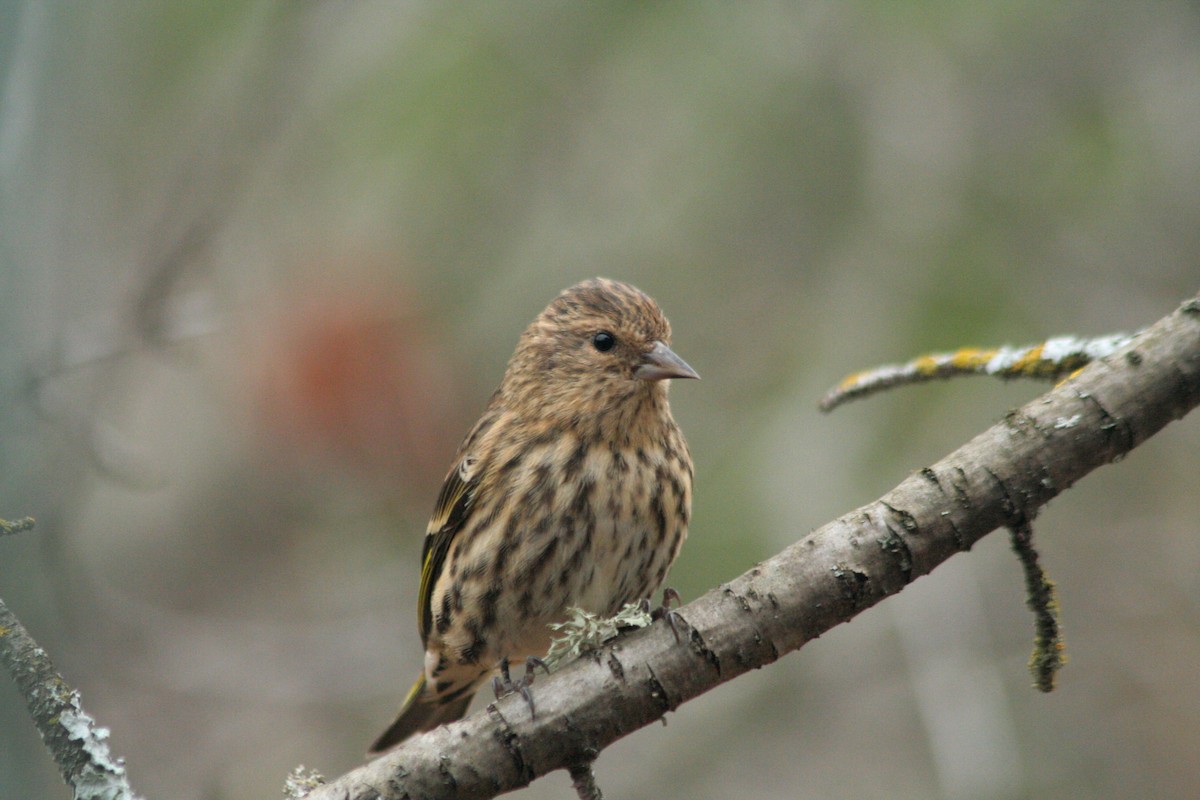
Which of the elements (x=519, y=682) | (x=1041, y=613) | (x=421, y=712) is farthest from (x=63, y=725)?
(x=421, y=712)

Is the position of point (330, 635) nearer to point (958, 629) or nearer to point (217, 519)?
point (217, 519)

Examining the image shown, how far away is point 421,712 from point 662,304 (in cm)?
281

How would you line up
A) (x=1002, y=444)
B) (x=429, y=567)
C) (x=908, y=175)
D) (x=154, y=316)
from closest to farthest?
(x=1002, y=444) < (x=429, y=567) < (x=154, y=316) < (x=908, y=175)

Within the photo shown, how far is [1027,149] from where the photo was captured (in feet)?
19.3

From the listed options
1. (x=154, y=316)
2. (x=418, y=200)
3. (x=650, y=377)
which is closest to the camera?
(x=650, y=377)

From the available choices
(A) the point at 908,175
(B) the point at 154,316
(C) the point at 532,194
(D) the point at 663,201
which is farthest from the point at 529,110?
(B) the point at 154,316

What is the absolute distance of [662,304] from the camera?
6.48 meters

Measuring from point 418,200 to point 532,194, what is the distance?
0.64 m

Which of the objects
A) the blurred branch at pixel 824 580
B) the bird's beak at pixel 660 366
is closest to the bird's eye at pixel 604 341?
the bird's beak at pixel 660 366

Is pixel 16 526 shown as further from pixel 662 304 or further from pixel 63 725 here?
pixel 662 304

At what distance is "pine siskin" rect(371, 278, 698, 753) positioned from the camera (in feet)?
12.0

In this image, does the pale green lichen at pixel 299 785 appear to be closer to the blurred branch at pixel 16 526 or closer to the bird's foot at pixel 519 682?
the bird's foot at pixel 519 682

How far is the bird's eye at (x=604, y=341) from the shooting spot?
4020 mm

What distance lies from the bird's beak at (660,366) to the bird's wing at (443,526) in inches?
26.1
